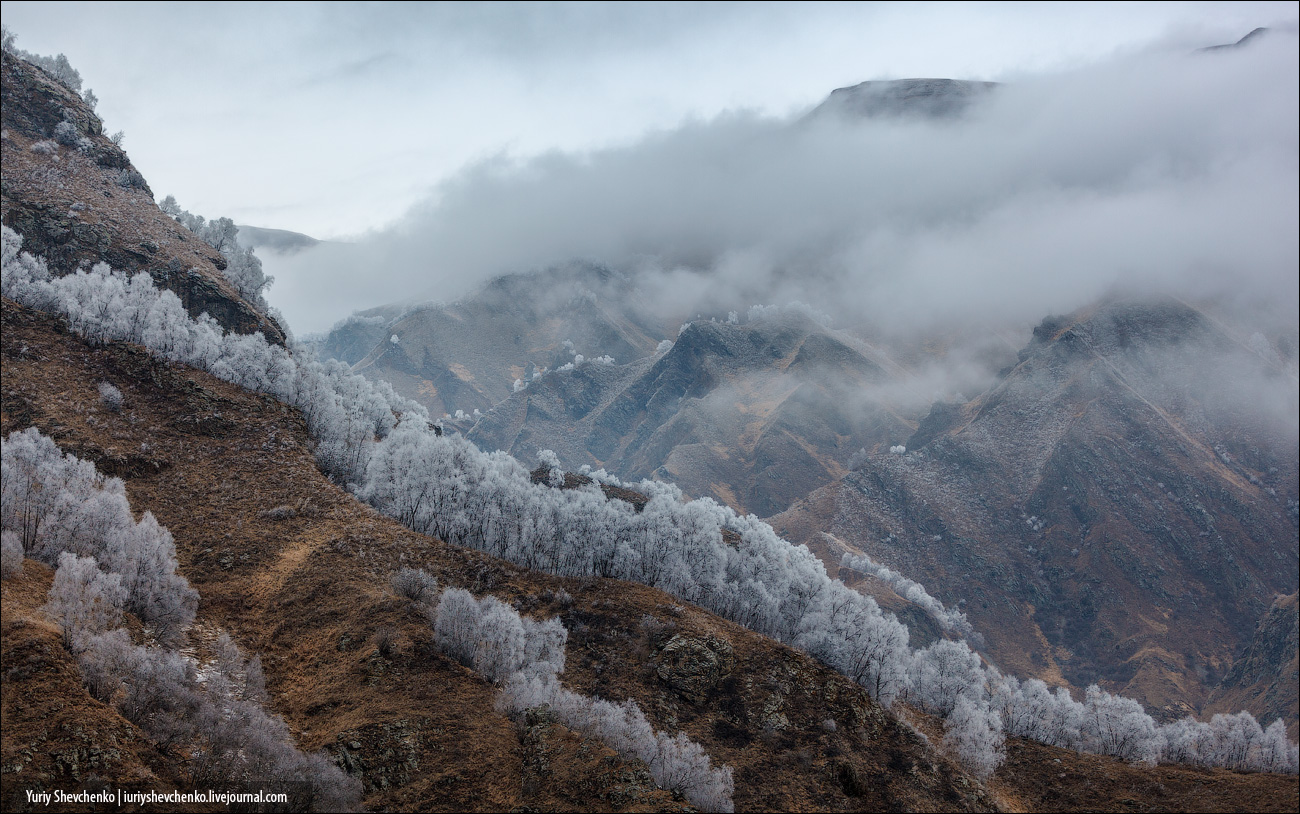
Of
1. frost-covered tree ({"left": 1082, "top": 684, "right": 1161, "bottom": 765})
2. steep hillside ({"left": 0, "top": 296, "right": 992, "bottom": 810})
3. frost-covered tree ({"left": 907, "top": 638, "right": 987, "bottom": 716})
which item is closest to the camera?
steep hillside ({"left": 0, "top": 296, "right": 992, "bottom": 810})

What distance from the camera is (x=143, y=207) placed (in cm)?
12719

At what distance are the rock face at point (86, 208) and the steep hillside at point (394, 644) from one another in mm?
33367

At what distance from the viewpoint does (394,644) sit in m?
56.2

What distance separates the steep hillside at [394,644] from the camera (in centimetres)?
4812

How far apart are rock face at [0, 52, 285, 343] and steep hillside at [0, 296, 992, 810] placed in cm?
3337

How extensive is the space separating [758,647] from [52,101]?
156402 mm

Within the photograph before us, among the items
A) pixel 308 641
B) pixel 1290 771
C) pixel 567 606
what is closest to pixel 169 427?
pixel 308 641

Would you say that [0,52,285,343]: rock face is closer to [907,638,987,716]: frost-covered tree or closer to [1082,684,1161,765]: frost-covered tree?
[907,638,987,716]: frost-covered tree

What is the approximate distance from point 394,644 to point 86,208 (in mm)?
107342

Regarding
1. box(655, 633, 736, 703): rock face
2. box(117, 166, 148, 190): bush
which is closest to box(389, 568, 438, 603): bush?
box(655, 633, 736, 703): rock face

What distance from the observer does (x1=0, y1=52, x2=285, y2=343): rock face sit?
104 metres

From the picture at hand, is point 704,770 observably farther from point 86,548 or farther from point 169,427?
point 169,427

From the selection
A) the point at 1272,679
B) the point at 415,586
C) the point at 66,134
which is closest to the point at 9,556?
the point at 415,586

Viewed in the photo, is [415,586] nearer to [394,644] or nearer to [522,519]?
[394,644]
